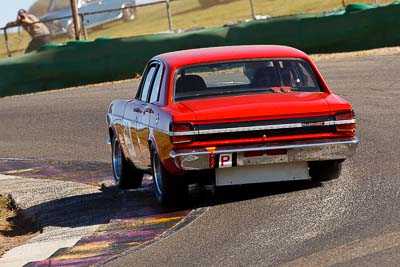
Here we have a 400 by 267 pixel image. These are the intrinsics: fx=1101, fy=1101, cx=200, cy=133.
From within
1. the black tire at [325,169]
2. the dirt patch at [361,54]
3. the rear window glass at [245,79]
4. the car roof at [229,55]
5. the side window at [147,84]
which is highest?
the car roof at [229,55]

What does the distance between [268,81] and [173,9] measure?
3742 centimetres

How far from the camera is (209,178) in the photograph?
9.55m

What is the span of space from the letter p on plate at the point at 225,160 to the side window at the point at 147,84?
186 centimetres

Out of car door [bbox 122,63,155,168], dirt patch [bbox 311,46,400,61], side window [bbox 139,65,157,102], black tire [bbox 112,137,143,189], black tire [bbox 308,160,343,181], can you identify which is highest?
side window [bbox 139,65,157,102]

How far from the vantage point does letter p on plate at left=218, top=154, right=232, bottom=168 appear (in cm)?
916

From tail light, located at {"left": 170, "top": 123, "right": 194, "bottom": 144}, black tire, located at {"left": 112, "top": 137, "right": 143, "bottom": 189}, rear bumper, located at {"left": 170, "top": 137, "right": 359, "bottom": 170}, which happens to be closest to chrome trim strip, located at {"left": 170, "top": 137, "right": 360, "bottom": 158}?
rear bumper, located at {"left": 170, "top": 137, "right": 359, "bottom": 170}

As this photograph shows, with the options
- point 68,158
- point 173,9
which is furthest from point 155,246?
point 173,9

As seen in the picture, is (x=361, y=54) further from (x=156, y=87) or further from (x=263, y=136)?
(x=263, y=136)

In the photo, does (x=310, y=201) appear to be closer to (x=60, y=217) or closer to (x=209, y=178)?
(x=209, y=178)

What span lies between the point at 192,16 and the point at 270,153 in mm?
34579

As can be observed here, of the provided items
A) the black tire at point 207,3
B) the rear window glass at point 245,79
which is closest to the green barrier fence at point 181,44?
the rear window glass at point 245,79

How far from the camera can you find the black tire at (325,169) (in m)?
9.78

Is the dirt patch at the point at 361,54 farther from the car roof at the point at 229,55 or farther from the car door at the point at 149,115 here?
the car door at the point at 149,115

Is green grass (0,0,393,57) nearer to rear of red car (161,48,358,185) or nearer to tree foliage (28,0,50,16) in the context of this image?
tree foliage (28,0,50,16)
